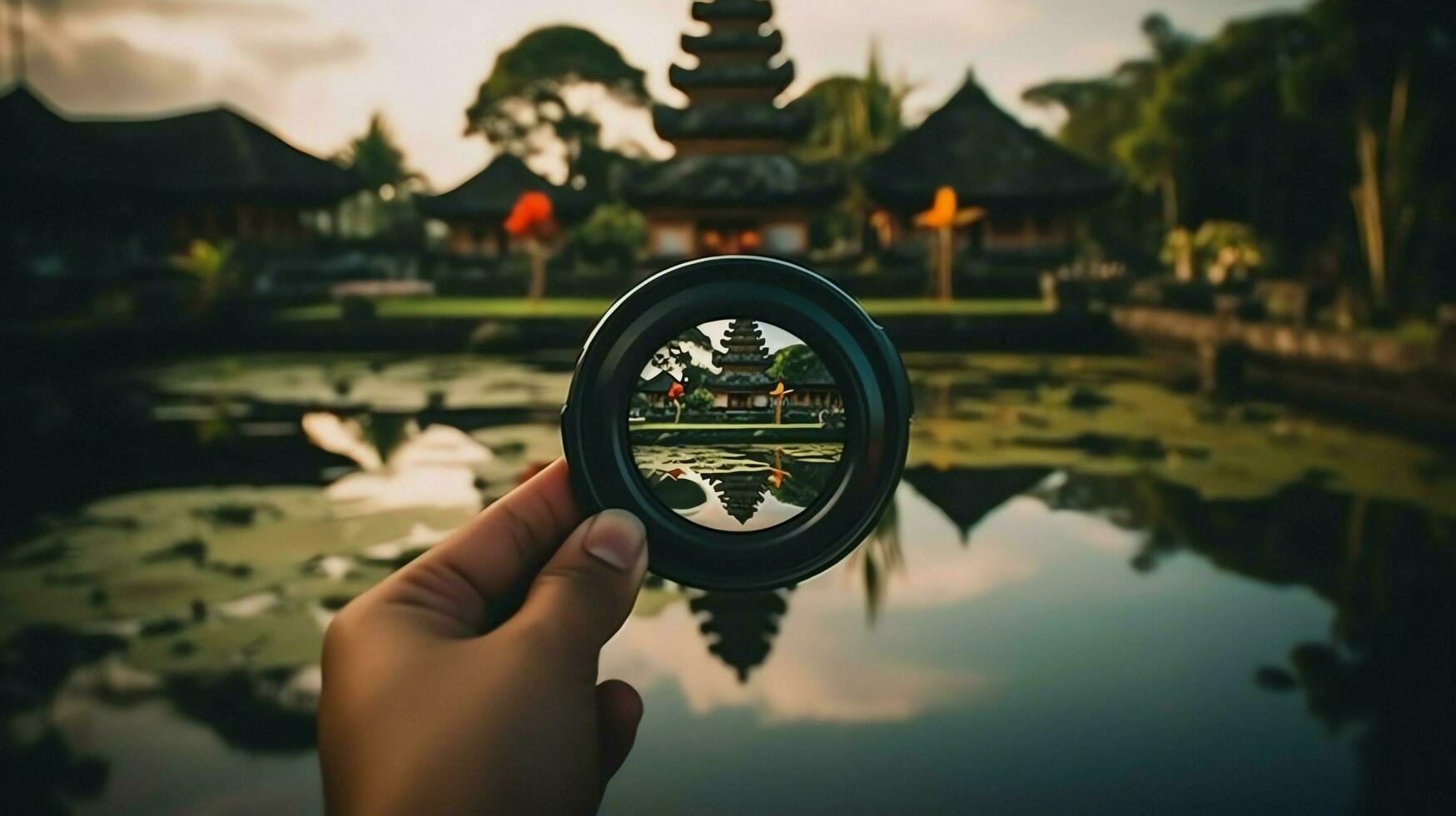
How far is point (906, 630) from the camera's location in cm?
295

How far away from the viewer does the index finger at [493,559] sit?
76 centimetres

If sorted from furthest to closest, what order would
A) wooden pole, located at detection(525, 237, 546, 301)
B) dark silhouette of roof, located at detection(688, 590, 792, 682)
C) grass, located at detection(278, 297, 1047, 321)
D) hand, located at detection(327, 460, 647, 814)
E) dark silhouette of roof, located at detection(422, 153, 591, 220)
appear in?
dark silhouette of roof, located at detection(422, 153, 591, 220)
wooden pole, located at detection(525, 237, 546, 301)
grass, located at detection(278, 297, 1047, 321)
dark silhouette of roof, located at detection(688, 590, 792, 682)
hand, located at detection(327, 460, 647, 814)

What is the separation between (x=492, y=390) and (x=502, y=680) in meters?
7.11

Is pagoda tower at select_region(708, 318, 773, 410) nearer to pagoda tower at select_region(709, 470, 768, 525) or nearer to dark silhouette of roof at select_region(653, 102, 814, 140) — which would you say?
pagoda tower at select_region(709, 470, 768, 525)

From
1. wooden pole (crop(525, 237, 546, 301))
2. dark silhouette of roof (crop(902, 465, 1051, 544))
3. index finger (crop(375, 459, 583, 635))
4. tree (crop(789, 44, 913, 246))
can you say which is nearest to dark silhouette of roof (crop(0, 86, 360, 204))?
wooden pole (crop(525, 237, 546, 301))

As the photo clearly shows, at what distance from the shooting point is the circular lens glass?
0.83 metres

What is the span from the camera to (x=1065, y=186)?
18531 millimetres

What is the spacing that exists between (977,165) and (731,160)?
171 inches

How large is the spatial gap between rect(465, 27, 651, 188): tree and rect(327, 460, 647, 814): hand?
2804 centimetres

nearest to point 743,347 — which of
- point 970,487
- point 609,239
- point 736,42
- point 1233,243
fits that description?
point 970,487

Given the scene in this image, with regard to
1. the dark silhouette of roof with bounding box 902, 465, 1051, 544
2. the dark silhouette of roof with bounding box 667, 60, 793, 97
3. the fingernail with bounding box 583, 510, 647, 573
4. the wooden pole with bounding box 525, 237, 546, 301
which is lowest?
the dark silhouette of roof with bounding box 902, 465, 1051, 544

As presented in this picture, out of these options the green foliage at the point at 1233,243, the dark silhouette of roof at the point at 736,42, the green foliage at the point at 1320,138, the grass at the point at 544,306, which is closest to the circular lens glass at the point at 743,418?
the green foliage at the point at 1320,138

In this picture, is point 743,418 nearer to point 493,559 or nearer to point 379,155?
point 493,559

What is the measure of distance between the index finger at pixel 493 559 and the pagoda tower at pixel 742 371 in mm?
129
